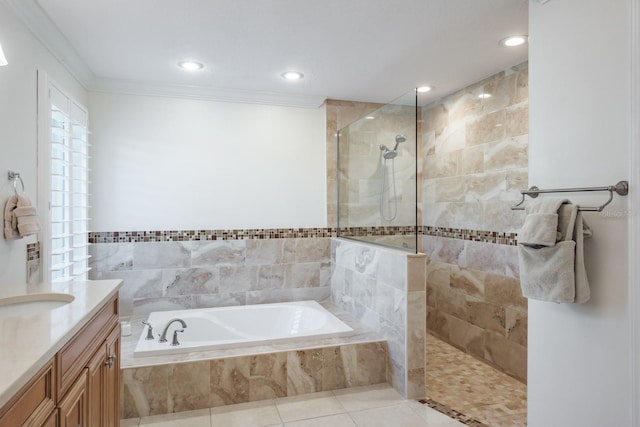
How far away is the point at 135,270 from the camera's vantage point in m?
3.49

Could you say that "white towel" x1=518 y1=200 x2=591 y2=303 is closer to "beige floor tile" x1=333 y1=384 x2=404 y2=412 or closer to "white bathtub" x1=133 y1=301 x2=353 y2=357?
A: "beige floor tile" x1=333 y1=384 x2=404 y2=412

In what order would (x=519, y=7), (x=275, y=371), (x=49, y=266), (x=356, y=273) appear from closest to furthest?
(x=519, y=7), (x=49, y=266), (x=275, y=371), (x=356, y=273)

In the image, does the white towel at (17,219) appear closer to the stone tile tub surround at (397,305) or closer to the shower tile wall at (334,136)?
the stone tile tub surround at (397,305)

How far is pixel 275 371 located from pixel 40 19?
2.55m

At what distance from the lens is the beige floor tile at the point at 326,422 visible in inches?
92.4

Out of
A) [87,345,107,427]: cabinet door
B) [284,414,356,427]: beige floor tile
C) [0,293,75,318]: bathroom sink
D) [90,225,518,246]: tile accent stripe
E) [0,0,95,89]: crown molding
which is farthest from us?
[90,225,518,246]: tile accent stripe

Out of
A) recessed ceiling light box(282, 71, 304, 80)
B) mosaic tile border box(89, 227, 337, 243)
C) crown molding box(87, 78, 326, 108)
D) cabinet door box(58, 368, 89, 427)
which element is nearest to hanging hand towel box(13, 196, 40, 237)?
cabinet door box(58, 368, 89, 427)

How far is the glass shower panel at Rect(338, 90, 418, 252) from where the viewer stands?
2.79 meters

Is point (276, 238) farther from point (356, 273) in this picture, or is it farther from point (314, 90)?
point (314, 90)

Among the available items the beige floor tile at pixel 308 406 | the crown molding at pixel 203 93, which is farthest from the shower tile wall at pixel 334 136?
the beige floor tile at pixel 308 406

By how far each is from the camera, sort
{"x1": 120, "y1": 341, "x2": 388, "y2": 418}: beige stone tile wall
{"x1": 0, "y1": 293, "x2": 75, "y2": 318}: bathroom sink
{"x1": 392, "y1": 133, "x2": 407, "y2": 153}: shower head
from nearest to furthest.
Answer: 1. {"x1": 0, "y1": 293, "x2": 75, "y2": 318}: bathroom sink
2. {"x1": 120, "y1": 341, "x2": 388, "y2": 418}: beige stone tile wall
3. {"x1": 392, "y1": 133, "x2": 407, "y2": 153}: shower head

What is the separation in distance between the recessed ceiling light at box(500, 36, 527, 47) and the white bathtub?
228 cm

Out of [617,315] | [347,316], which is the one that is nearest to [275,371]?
[347,316]

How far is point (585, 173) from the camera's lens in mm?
1762
